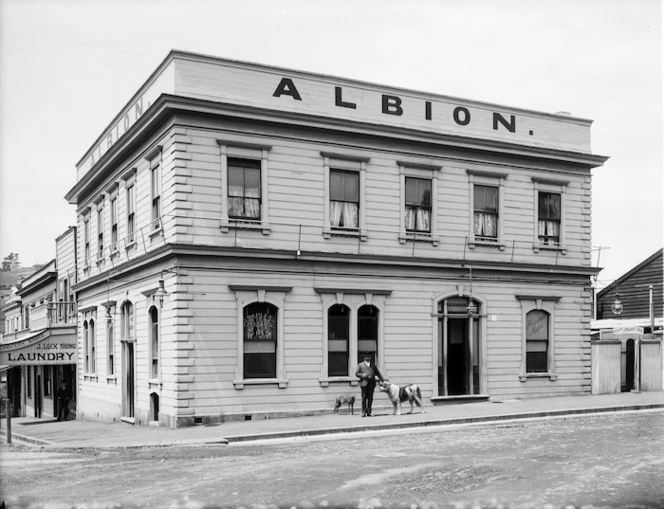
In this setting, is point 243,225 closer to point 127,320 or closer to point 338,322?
point 338,322

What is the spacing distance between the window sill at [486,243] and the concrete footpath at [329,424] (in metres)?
4.80

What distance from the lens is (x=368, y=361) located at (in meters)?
21.7

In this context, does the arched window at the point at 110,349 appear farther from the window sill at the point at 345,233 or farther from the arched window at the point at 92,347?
the window sill at the point at 345,233

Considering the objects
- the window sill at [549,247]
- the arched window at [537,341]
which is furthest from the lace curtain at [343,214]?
the arched window at [537,341]

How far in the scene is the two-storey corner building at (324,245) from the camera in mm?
21562

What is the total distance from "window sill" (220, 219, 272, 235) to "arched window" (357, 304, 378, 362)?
12.4 ft

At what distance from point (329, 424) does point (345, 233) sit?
5.93 m

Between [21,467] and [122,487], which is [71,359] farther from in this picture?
[122,487]

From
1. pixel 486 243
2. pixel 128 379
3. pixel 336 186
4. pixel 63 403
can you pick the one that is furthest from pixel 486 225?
pixel 63 403

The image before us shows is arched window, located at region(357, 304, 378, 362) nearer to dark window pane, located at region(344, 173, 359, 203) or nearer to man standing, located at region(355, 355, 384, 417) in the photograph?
man standing, located at region(355, 355, 384, 417)

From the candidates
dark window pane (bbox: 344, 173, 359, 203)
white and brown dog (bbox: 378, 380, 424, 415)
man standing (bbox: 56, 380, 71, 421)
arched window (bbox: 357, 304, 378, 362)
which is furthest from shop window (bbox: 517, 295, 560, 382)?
man standing (bbox: 56, 380, 71, 421)

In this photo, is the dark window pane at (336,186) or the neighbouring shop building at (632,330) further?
the neighbouring shop building at (632,330)

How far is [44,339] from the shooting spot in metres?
32.5

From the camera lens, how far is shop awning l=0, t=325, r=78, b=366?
3086 cm
